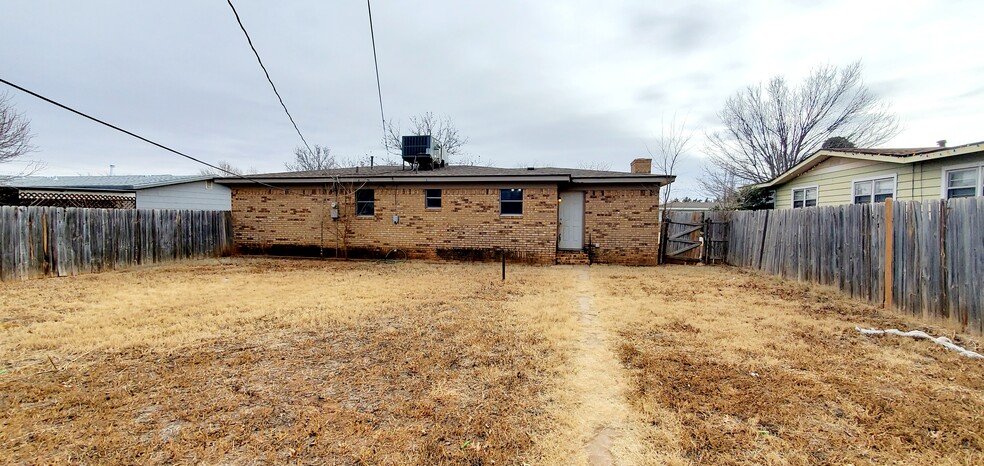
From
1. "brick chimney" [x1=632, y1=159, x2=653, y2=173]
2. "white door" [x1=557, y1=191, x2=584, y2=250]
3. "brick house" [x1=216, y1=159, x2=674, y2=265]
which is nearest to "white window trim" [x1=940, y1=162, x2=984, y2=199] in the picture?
"brick house" [x1=216, y1=159, x2=674, y2=265]

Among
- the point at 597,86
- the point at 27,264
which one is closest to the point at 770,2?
the point at 597,86

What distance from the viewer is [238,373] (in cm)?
334

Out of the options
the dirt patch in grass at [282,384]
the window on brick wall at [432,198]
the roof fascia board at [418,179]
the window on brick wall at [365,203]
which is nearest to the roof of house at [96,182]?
the roof fascia board at [418,179]

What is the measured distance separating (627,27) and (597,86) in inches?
173

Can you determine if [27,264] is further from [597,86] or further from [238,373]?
[597,86]

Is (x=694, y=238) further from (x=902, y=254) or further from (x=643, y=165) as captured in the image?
(x=902, y=254)

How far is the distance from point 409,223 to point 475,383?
963 cm

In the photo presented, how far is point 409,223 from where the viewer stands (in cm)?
1234

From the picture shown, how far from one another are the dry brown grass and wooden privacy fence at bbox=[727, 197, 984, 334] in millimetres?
367

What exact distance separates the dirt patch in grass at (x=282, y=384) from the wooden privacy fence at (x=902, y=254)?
4.72m

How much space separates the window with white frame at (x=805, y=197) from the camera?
12.0 m

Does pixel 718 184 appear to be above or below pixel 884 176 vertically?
above

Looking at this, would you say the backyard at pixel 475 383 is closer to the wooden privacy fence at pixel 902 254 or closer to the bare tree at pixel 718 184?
the wooden privacy fence at pixel 902 254

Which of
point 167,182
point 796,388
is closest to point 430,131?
point 167,182
